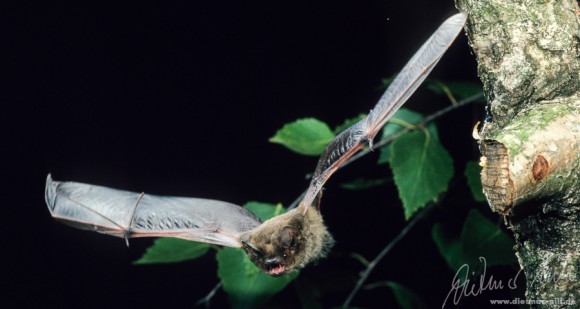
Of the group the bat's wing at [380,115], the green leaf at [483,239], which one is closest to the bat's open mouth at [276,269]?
the bat's wing at [380,115]

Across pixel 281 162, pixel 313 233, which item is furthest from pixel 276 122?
pixel 313 233

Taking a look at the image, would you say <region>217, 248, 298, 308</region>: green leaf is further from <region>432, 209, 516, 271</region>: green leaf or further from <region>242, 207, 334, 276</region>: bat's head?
<region>432, 209, 516, 271</region>: green leaf

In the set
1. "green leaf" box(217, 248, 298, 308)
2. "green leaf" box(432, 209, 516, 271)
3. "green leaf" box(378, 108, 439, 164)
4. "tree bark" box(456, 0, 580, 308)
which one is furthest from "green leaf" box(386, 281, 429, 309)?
"tree bark" box(456, 0, 580, 308)

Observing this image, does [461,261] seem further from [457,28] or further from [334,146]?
[457,28]

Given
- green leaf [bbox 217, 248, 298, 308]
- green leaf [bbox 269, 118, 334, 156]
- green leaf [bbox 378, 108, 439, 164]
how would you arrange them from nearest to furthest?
1. green leaf [bbox 217, 248, 298, 308]
2. green leaf [bbox 269, 118, 334, 156]
3. green leaf [bbox 378, 108, 439, 164]

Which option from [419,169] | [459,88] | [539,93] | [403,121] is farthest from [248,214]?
[459,88]
